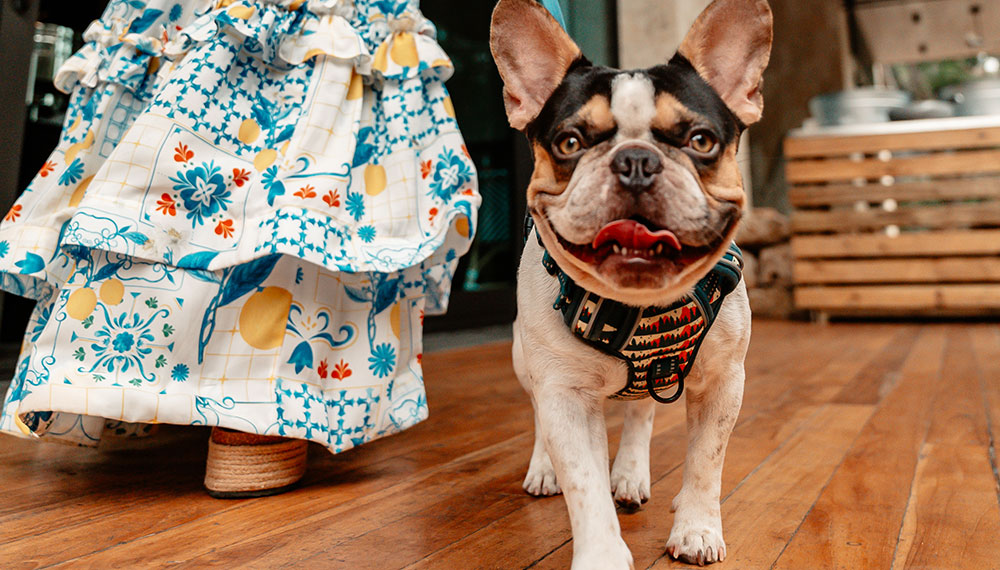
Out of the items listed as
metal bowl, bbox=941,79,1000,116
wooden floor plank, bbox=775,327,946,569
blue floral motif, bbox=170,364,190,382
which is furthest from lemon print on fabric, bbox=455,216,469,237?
metal bowl, bbox=941,79,1000,116

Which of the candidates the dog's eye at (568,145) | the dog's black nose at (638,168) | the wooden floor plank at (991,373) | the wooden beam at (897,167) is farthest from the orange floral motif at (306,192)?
the wooden beam at (897,167)

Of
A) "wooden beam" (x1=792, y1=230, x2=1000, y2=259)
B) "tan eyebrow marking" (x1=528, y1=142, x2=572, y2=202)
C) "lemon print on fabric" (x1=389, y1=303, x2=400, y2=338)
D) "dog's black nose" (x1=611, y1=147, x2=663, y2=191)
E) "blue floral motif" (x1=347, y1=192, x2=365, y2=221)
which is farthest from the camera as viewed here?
"wooden beam" (x1=792, y1=230, x2=1000, y2=259)

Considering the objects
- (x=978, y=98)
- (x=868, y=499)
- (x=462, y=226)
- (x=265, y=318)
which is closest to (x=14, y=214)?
(x=265, y=318)

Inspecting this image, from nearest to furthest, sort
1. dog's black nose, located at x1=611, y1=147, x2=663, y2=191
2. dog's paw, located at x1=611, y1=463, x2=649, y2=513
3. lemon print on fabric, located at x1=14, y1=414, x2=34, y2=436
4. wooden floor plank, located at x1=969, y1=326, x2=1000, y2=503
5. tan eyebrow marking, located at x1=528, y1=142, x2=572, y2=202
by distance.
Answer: dog's black nose, located at x1=611, y1=147, x2=663, y2=191 < tan eyebrow marking, located at x1=528, y1=142, x2=572, y2=202 < lemon print on fabric, located at x1=14, y1=414, x2=34, y2=436 < dog's paw, located at x1=611, y1=463, x2=649, y2=513 < wooden floor plank, located at x1=969, y1=326, x2=1000, y2=503

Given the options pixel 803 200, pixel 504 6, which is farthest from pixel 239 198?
pixel 803 200

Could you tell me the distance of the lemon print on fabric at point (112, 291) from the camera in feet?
3.90

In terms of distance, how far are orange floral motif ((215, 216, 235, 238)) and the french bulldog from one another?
569 millimetres

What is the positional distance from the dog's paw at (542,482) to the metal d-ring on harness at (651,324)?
1.26 ft

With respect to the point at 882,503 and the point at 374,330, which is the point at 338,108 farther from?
the point at 882,503

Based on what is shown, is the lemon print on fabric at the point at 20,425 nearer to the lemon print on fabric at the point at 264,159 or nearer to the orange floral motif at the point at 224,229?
the orange floral motif at the point at 224,229

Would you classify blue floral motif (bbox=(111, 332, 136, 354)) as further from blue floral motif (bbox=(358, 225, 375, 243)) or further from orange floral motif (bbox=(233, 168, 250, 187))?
blue floral motif (bbox=(358, 225, 375, 243))

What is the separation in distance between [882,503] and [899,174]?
4.36m

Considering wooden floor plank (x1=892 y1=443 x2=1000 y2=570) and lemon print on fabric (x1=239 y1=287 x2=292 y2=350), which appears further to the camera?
lemon print on fabric (x1=239 y1=287 x2=292 y2=350)

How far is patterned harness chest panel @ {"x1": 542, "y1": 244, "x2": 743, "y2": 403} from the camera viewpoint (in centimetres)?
92
